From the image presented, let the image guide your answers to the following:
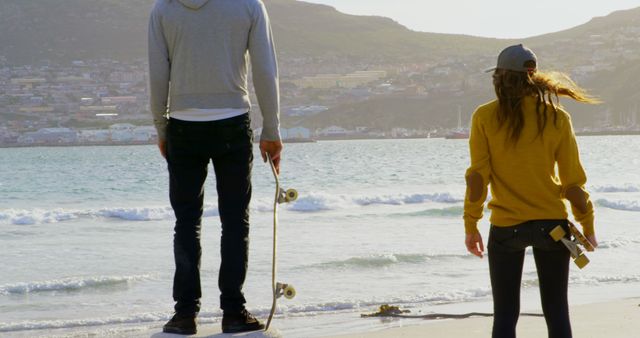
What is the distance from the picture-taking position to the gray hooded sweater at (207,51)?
13.4ft

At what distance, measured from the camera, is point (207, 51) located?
4.09 meters

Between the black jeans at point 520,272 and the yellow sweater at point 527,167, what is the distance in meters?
0.04

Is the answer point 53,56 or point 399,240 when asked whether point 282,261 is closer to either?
point 399,240

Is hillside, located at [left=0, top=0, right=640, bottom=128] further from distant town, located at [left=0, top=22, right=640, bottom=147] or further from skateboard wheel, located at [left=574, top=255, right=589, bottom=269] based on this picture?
skateboard wheel, located at [left=574, top=255, right=589, bottom=269]

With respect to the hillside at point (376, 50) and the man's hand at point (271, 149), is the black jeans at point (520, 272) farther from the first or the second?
the hillside at point (376, 50)

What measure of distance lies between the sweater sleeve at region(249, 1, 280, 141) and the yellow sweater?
1.04 metres

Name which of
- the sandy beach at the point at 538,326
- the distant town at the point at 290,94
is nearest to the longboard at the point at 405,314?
the sandy beach at the point at 538,326

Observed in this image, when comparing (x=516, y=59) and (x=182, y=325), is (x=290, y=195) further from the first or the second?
(x=516, y=59)

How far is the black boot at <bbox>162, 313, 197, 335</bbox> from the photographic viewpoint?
4.21m

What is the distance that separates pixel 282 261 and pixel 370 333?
5.34 metres

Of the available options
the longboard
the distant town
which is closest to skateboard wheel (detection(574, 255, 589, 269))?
the longboard

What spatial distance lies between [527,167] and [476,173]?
6.4 inches

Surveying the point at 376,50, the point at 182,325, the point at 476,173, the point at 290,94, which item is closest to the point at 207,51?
the point at 182,325

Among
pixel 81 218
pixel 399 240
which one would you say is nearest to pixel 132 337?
pixel 399 240
